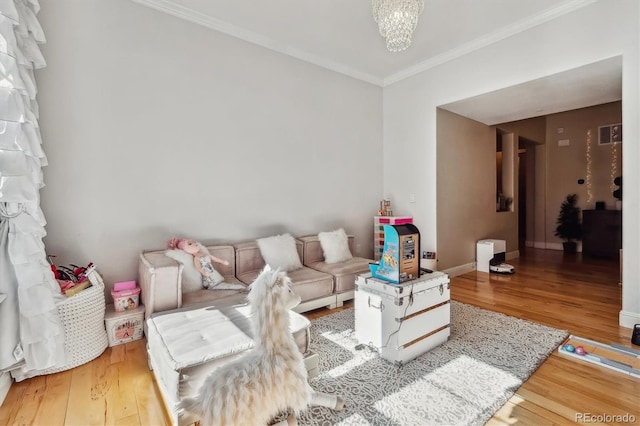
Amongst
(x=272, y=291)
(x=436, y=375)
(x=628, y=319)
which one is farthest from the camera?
(x=628, y=319)

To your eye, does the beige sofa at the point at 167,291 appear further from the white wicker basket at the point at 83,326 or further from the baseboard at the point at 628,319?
the baseboard at the point at 628,319

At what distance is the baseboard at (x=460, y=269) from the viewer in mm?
4607

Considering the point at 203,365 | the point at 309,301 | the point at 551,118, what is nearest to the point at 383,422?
the point at 203,365

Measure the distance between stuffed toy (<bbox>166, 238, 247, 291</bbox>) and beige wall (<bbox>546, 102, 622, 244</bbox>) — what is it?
7.54 metres

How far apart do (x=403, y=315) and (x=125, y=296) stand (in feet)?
7.62

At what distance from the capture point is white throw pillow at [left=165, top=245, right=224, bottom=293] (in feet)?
9.12

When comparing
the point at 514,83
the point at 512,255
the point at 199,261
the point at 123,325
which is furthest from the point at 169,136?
the point at 512,255

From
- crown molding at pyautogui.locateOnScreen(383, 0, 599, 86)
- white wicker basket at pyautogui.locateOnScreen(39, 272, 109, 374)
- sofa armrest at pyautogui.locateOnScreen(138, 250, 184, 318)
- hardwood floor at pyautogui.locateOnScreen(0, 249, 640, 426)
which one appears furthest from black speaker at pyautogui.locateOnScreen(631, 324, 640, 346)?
white wicker basket at pyautogui.locateOnScreen(39, 272, 109, 374)

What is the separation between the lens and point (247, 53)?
11.9ft

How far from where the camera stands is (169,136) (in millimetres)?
3121

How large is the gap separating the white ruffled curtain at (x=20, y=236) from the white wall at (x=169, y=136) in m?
0.60

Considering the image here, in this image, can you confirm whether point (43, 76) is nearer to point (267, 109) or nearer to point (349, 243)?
point (267, 109)

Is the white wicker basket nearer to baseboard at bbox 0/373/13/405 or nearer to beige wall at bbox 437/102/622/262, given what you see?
baseboard at bbox 0/373/13/405

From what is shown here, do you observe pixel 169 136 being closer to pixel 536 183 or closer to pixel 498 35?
pixel 498 35
